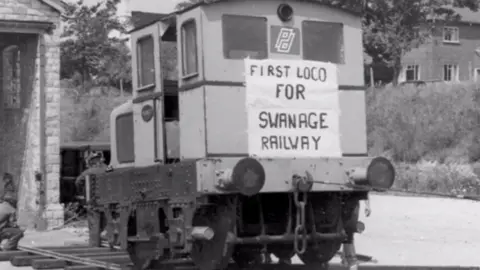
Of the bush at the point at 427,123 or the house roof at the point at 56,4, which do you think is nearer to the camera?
the house roof at the point at 56,4

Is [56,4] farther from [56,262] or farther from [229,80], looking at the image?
[229,80]

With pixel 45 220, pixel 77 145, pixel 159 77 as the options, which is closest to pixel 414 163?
pixel 77 145

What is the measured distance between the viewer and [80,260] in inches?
568

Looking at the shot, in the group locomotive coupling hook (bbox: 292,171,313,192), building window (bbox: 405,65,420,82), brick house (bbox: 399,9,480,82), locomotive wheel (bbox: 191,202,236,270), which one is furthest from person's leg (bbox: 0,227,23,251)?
building window (bbox: 405,65,420,82)

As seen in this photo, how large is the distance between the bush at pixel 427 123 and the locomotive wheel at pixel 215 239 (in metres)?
20.5

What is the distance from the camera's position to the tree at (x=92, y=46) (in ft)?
140

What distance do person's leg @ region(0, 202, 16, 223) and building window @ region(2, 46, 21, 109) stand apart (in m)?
7.75

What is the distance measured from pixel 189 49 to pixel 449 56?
46.3m

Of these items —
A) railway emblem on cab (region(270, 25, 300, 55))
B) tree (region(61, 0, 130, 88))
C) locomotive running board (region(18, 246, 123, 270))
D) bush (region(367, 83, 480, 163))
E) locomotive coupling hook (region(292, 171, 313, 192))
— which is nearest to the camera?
locomotive coupling hook (region(292, 171, 313, 192))

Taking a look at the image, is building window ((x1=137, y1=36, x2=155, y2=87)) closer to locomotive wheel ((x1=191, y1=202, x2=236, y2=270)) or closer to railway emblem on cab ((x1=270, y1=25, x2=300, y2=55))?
railway emblem on cab ((x1=270, y1=25, x2=300, y2=55))

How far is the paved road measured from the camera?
1520 cm

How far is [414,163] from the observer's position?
104 feet

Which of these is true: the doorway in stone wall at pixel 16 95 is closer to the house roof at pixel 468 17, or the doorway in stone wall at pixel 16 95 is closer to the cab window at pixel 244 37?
the cab window at pixel 244 37

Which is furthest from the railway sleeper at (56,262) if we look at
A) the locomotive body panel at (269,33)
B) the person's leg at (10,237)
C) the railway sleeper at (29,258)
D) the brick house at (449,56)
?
the brick house at (449,56)
